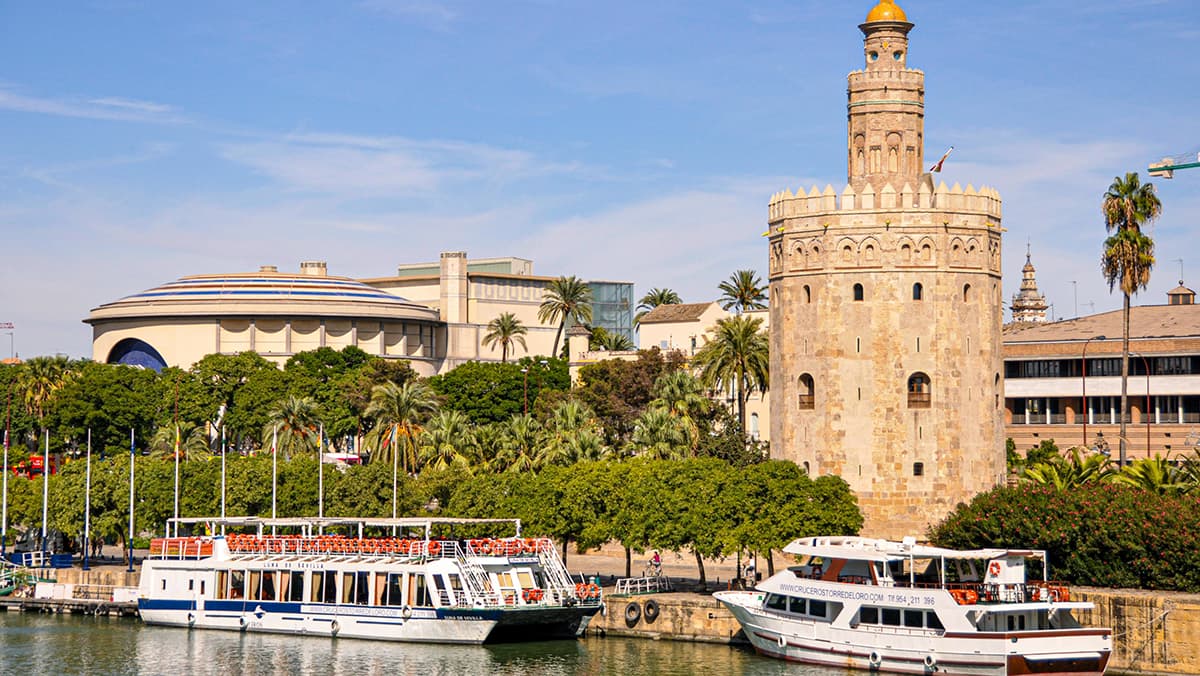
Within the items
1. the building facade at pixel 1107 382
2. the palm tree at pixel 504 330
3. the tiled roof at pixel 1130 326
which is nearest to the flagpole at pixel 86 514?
the building facade at pixel 1107 382

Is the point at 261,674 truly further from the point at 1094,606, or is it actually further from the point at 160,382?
the point at 160,382

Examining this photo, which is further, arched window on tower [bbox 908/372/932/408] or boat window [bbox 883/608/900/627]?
arched window on tower [bbox 908/372/932/408]

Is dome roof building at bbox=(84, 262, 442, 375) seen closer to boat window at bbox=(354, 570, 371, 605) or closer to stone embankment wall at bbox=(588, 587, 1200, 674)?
boat window at bbox=(354, 570, 371, 605)

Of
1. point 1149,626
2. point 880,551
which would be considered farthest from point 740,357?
point 1149,626

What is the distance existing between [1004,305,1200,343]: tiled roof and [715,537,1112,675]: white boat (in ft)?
156

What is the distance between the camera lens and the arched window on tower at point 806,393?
66.3 metres

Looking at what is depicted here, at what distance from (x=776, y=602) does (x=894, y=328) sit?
49.2ft

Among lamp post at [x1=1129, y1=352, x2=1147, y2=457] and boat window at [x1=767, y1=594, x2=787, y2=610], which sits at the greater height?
lamp post at [x1=1129, y1=352, x2=1147, y2=457]

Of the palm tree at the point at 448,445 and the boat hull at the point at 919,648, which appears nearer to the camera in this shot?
the boat hull at the point at 919,648

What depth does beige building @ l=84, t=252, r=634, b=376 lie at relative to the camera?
143 m

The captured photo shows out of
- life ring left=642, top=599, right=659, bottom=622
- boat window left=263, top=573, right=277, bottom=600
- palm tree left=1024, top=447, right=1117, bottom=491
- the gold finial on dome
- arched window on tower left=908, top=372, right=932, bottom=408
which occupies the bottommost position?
life ring left=642, top=599, right=659, bottom=622

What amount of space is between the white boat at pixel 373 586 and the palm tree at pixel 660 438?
10.4 meters

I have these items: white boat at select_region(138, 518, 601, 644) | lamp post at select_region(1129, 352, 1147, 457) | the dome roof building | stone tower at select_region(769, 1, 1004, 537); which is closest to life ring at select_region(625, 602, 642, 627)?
white boat at select_region(138, 518, 601, 644)

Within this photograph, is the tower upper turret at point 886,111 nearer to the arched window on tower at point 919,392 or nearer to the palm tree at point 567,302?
the arched window on tower at point 919,392
